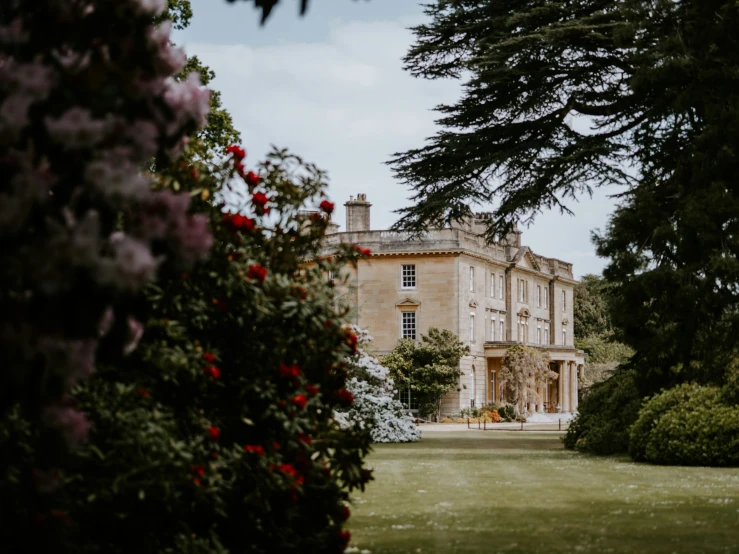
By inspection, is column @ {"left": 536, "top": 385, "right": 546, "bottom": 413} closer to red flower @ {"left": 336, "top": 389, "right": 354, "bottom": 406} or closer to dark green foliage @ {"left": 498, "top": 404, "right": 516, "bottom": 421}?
dark green foliage @ {"left": 498, "top": 404, "right": 516, "bottom": 421}

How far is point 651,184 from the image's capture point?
72.5 feet

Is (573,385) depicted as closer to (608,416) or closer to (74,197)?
(608,416)

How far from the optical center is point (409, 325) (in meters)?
63.4

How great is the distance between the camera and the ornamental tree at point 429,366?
195 feet

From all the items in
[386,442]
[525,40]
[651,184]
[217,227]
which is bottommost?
[386,442]

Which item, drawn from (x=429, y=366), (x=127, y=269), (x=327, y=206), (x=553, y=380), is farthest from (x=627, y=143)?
(x=553, y=380)

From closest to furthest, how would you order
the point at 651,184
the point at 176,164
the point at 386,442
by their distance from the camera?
the point at 176,164
the point at 651,184
the point at 386,442

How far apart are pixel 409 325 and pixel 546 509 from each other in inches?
2030

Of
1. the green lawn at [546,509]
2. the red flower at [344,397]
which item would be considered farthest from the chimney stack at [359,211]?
the red flower at [344,397]

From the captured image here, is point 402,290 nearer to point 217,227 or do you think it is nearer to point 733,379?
point 733,379

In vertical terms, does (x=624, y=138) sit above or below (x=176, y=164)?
above

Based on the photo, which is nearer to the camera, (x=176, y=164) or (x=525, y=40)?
(x=176, y=164)

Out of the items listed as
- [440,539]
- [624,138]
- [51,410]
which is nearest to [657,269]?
[624,138]

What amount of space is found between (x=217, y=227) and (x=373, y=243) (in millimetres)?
56501
